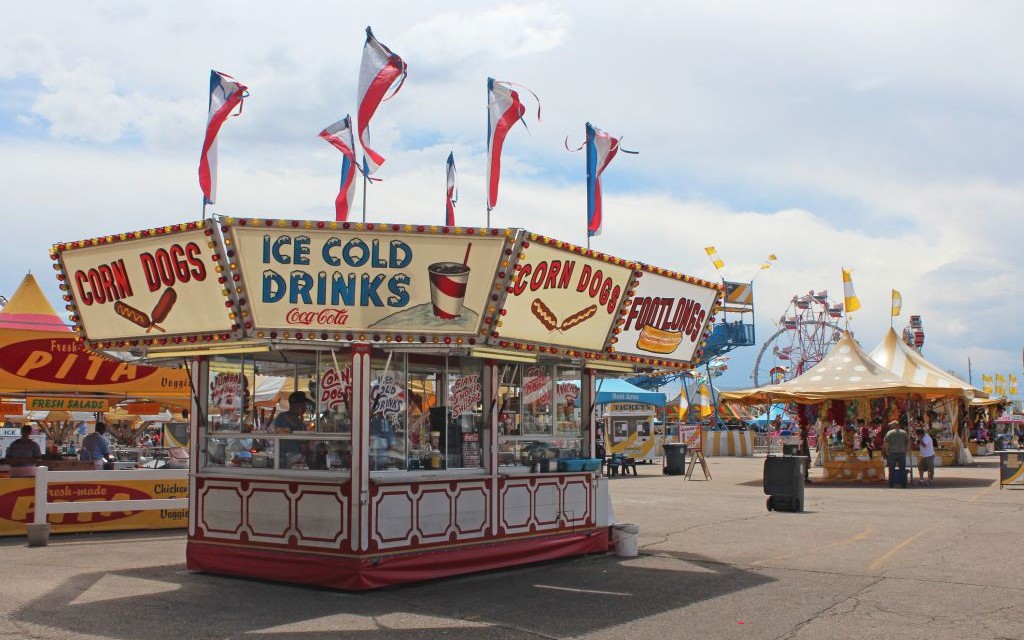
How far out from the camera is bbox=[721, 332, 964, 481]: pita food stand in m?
25.2

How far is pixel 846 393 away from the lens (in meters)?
25.1

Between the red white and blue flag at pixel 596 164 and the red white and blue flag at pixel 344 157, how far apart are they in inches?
130

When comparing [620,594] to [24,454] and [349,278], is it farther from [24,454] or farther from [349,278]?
[24,454]

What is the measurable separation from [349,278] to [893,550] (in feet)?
26.9

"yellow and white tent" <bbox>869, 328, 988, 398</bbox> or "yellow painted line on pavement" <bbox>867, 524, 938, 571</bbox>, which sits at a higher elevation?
"yellow and white tent" <bbox>869, 328, 988, 398</bbox>

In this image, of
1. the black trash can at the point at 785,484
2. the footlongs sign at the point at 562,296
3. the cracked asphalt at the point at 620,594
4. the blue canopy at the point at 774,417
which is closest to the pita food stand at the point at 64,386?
the cracked asphalt at the point at 620,594

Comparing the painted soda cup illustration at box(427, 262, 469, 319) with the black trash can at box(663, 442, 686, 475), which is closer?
the painted soda cup illustration at box(427, 262, 469, 319)

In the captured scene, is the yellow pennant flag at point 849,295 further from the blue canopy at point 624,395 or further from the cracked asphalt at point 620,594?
the cracked asphalt at point 620,594

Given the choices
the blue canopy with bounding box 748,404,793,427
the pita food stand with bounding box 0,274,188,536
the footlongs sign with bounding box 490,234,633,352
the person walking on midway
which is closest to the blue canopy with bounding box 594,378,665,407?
the person walking on midway

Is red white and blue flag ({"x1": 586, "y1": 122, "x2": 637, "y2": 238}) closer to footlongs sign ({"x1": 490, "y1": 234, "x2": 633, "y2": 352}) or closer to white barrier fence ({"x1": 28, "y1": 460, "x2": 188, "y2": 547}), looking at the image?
footlongs sign ({"x1": 490, "y1": 234, "x2": 633, "y2": 352})

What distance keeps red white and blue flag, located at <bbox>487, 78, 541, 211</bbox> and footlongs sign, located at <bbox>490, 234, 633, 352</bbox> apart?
149 centimetres

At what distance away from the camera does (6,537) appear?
48.7ft

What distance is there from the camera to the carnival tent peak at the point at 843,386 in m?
25.1

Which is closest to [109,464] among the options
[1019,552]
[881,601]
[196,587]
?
[196,587]
